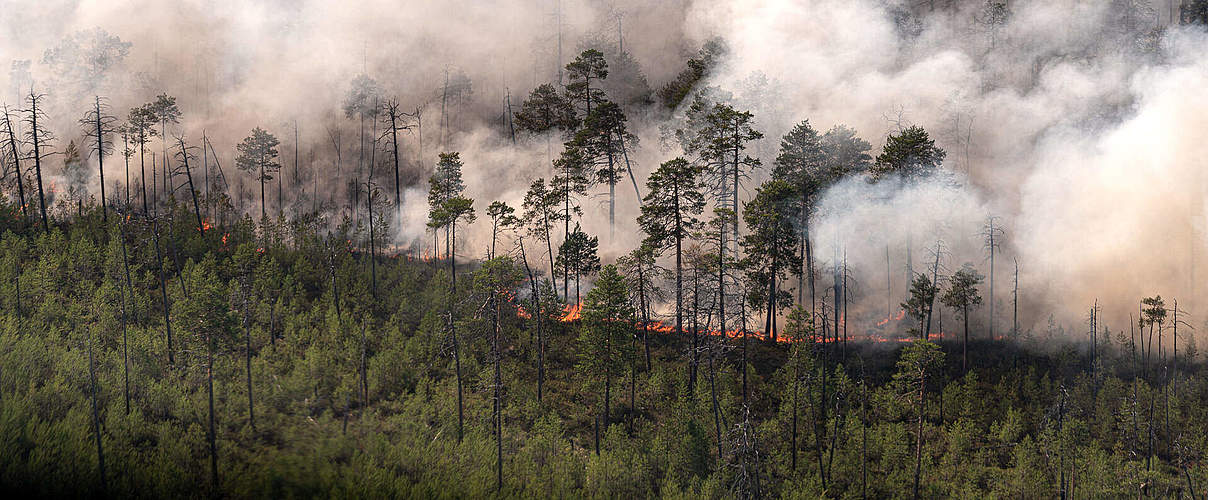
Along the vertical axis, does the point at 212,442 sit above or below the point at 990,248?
below

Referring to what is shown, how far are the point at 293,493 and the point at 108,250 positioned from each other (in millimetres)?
39229

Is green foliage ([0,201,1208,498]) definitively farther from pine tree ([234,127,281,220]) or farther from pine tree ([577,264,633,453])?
pine tree ([234,127,281,220])

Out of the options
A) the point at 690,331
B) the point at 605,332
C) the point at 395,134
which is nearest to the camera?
the point at 605,332

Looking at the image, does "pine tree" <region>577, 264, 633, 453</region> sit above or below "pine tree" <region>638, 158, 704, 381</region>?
below

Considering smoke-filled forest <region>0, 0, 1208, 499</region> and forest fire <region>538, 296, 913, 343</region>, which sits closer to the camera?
smoke-filled forest <region>0, 0, 1208, 499</region>

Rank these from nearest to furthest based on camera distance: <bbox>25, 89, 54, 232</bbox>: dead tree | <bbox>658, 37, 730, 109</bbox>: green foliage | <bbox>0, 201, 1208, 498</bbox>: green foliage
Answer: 1. <bbox>0, 201, 1208, 498</bbox>: green foliage
2. <bbox>25, 89, 54, 232</bbox>: dead tree
3. <bbox>658, 37, 730, 109</bbox>: green foliage

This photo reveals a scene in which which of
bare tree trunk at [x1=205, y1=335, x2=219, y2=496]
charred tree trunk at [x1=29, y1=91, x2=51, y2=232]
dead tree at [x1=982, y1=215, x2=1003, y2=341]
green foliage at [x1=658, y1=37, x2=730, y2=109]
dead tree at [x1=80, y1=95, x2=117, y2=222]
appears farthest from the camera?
green foliage at [x1=658, y1=37, x2=730, y2=109]

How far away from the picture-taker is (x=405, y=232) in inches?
2218

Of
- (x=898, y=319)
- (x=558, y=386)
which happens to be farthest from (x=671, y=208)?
(x=898, y=319)

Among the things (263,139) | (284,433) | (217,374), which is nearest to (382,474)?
(284,433)

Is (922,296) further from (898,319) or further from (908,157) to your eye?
(908,157)

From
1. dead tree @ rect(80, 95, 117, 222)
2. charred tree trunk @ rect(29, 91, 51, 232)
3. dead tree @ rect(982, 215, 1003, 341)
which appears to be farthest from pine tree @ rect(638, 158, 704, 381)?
charred tree trunk @ rect(29, 91, 51, 232)

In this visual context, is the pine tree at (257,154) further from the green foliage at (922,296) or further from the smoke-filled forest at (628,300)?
the green foliage at (922,296)

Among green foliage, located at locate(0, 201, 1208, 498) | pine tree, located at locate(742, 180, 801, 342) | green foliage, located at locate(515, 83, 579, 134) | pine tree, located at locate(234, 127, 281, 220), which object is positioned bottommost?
green foliage, located at locate(0, 201, 1208, 498)
